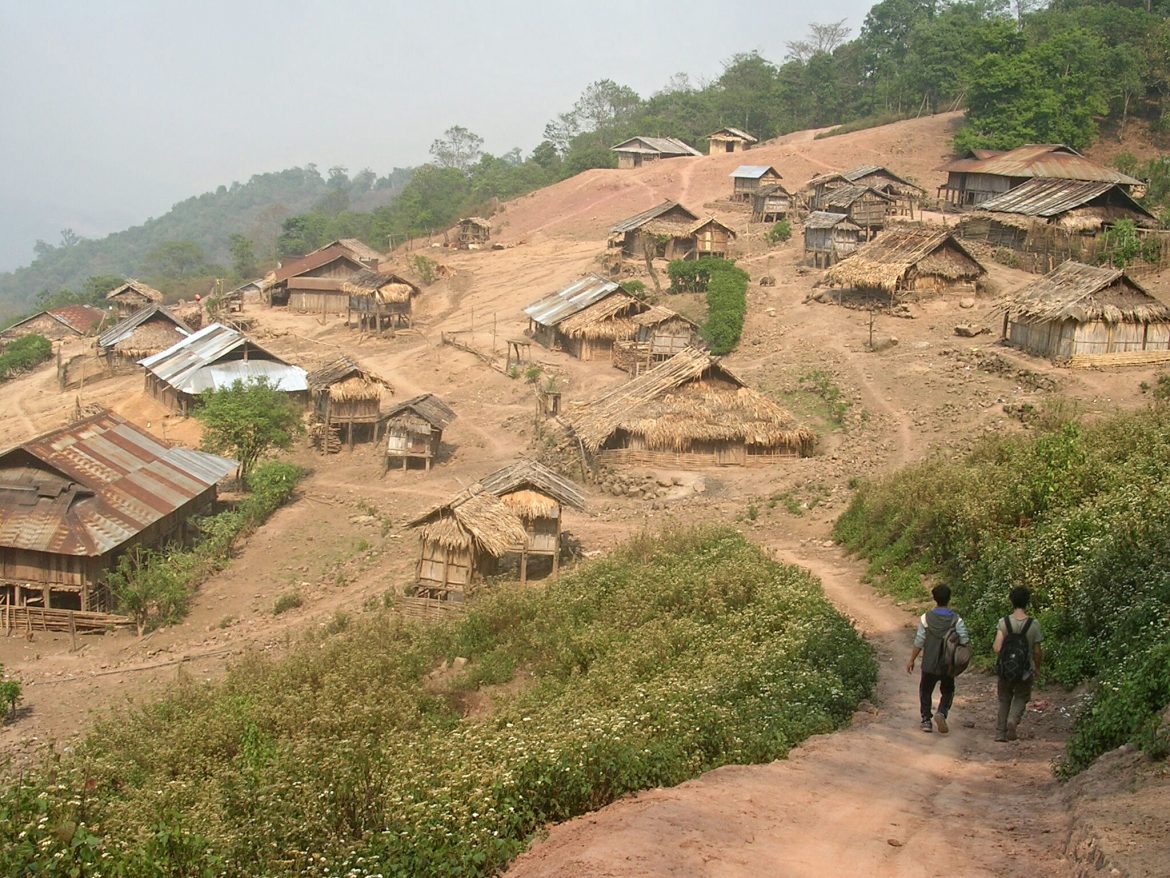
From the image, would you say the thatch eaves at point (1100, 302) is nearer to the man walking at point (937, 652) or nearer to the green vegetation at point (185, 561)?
the green vegetation at point (185, 561)

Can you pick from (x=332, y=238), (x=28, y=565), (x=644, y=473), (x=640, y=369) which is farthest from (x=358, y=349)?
(x=332, y=238)

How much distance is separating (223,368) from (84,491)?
555 inches

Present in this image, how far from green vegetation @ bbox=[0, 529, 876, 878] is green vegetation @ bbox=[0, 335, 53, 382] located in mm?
34954

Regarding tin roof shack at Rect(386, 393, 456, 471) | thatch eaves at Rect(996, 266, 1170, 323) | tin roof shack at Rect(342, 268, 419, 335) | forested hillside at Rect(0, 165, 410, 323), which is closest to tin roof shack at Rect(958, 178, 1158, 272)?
thatch eaves at Rect(996, 266, 1170, 323)

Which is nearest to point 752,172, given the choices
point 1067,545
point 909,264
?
point 909,264

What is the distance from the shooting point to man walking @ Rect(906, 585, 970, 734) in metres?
9.46

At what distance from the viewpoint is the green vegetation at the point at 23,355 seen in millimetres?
44938

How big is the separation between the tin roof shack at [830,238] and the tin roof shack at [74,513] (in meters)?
26.2

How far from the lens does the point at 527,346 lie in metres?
37.2

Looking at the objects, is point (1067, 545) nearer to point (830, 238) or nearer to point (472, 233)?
point (830, 238)

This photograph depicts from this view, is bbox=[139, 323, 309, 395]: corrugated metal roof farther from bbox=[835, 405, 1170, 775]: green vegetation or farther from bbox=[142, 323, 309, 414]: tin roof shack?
bbox=[835, 405, 1170, 775]: green vegetation

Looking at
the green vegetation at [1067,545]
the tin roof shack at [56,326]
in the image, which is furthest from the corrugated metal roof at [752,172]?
the green vegetation at [1067,545]

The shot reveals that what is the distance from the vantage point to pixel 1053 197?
37562mm

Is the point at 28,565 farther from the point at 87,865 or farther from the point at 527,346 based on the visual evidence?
the point at 527,346
